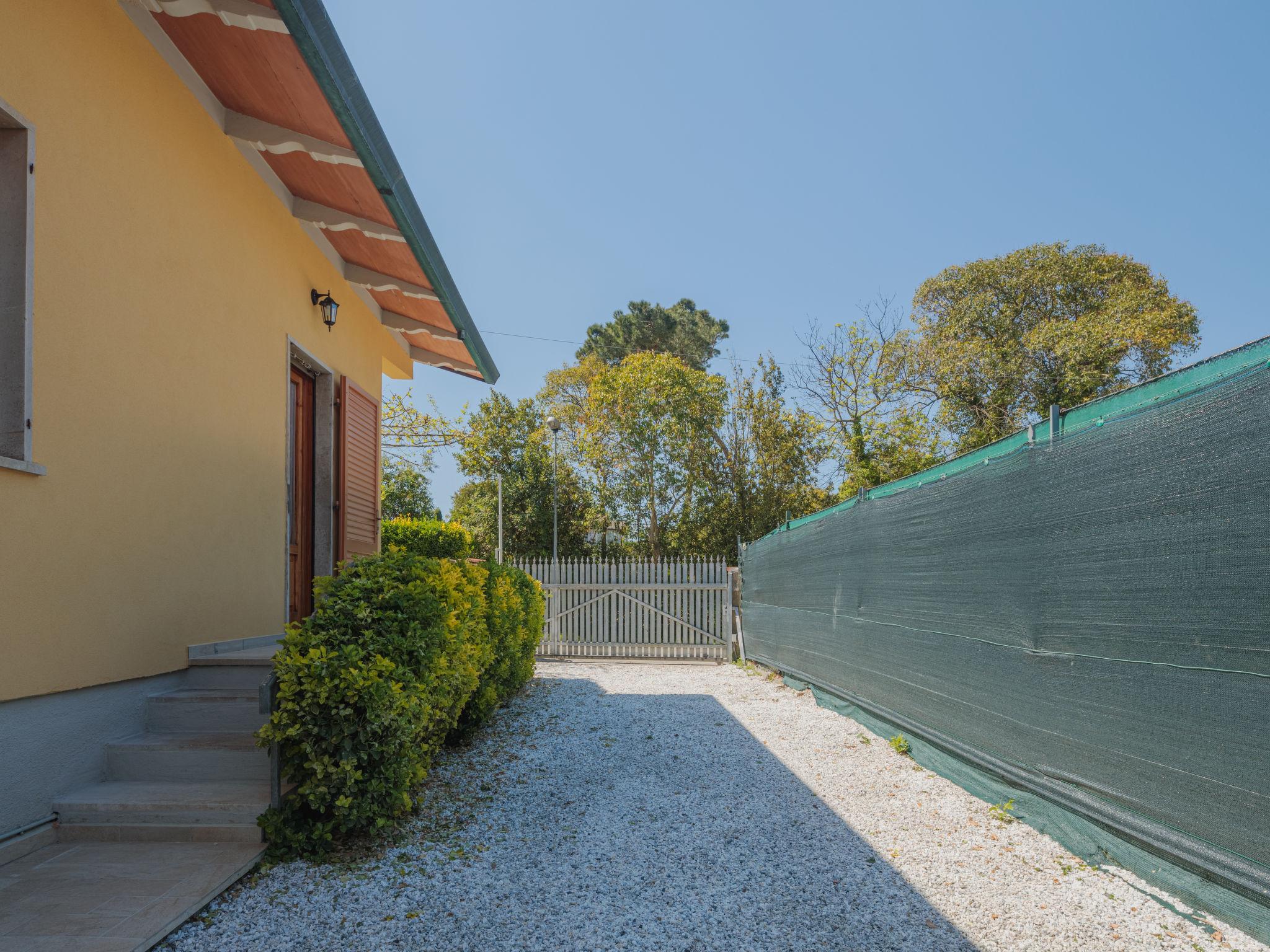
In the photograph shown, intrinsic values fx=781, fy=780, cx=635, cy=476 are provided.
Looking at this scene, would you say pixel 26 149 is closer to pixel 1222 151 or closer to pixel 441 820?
pixel 441 820

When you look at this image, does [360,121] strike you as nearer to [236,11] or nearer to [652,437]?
[236,11]

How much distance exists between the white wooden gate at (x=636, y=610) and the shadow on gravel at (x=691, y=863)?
6764 mm

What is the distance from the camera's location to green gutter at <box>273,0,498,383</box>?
324 cm

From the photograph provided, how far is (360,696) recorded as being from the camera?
10.3ft

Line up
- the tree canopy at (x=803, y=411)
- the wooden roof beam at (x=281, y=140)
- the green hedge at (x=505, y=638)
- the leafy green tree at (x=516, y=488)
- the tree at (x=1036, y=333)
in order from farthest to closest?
the leafy green tree at (x=516, y=488) < the tree canopy at (x=803, y=411) < the tree at (x=1036, y=333) < the green hedge at (x=505, y=638) < the wooden roof beam at (x=281, y=140)

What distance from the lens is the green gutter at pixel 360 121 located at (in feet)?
10.6

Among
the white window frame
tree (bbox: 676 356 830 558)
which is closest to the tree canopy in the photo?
tree (bbox: 676 356 830 558)

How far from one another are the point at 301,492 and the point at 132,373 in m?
2.63

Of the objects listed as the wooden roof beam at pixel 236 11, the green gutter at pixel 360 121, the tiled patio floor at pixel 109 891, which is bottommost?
the tiled patio floor at pixel 109 891

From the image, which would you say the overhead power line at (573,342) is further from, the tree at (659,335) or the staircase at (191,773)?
the staircase at (191,773)

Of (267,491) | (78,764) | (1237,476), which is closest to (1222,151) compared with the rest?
(1237,476)

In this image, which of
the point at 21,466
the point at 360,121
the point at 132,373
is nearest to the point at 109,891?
the point at 21,466

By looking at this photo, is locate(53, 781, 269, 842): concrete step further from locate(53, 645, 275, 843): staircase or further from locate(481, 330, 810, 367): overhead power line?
locate(481, 330, 810, 367): overhead power line

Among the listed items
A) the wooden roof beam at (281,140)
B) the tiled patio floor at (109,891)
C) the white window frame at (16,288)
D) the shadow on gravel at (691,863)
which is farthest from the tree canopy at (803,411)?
the white window frame at (16,288)
